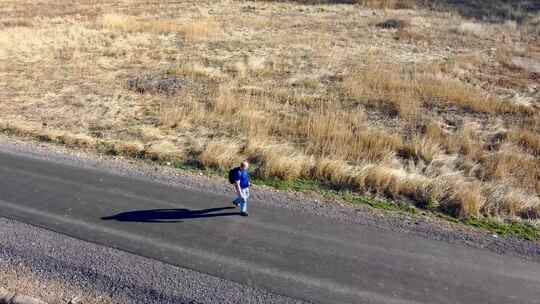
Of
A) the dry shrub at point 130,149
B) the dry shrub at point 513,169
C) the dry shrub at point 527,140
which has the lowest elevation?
the dry shrub at point 130,149

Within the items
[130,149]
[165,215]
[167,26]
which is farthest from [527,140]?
[167,26]

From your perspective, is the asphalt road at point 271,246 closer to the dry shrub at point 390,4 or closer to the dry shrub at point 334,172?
the dry shrub at point 334,172

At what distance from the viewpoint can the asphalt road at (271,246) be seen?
27.5 feet

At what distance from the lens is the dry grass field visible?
44.3 feet

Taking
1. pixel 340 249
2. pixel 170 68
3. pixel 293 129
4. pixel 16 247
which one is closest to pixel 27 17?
pixel 170 68

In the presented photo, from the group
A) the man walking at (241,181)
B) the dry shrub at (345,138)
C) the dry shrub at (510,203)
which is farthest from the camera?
the dry shrub at (345,138)

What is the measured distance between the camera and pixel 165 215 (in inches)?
415

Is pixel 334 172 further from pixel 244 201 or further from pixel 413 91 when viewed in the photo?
pixel 413 91

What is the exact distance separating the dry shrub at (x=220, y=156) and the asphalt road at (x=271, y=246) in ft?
6.20

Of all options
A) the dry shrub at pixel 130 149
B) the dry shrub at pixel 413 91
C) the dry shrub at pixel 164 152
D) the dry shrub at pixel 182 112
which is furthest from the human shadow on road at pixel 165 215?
the dry shrub at pixel 413 91

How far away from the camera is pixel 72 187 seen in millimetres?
11688

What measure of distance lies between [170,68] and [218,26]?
1019 centimetres

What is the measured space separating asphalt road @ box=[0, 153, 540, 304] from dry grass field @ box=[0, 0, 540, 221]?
230 centimetres

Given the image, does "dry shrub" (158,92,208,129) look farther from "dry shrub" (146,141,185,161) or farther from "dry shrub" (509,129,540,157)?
"dry shrub" (509,129,540,157)
